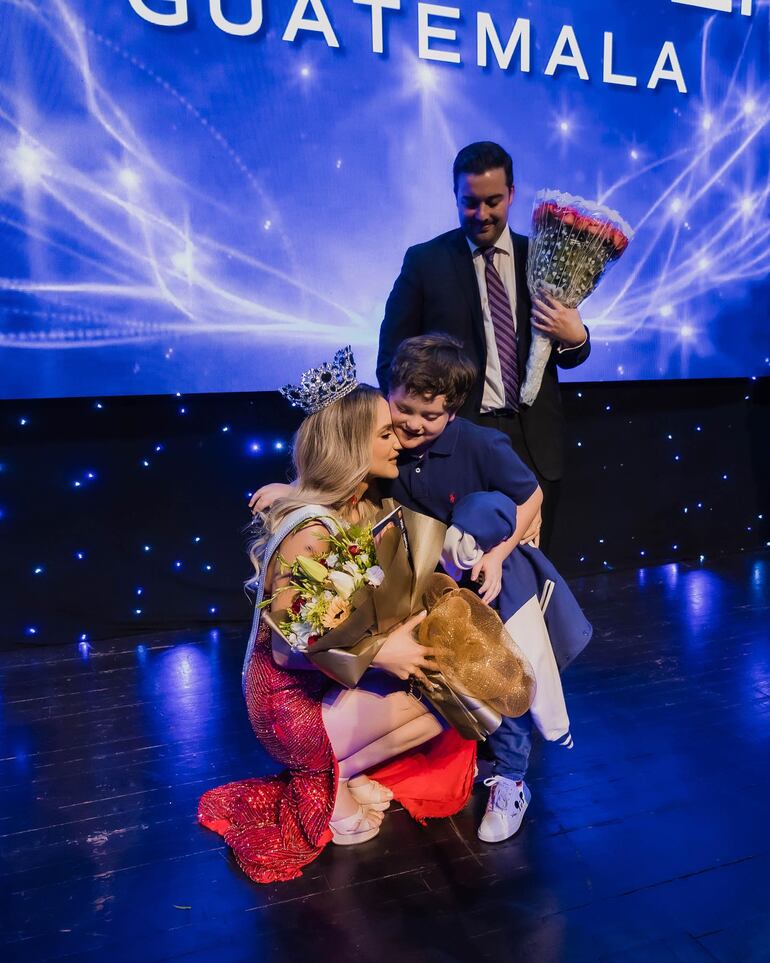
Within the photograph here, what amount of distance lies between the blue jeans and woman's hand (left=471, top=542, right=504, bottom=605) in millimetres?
344

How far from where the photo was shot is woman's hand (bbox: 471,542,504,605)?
2009mm

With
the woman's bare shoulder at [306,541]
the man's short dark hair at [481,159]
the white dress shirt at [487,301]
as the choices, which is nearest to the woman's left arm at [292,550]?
the woman's bare shoulder at [306,541]

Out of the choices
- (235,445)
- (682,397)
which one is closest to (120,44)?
→ (235,445)

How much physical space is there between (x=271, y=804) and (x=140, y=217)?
86.2 inches

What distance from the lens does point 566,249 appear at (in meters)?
2.52

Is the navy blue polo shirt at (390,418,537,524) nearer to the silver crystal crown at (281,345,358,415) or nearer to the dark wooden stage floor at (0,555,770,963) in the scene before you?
the silver crystal crown at (281,345,358,415)

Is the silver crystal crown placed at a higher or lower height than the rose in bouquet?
higher

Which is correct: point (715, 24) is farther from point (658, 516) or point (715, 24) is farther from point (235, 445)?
point (235, 445)

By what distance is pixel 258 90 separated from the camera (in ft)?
11.1

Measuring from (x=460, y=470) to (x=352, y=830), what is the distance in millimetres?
884

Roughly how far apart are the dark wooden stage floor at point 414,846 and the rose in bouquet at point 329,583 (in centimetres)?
58

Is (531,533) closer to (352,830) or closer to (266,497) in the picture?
(266,497)

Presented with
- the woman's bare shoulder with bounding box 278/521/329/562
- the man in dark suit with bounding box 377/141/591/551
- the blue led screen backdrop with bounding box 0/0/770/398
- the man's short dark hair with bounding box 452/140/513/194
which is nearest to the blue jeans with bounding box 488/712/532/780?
the woman's bare shoulder with bounding box 278/521/329/562

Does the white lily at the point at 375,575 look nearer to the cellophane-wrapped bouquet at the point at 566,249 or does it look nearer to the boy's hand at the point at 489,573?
the boy's hand at the point at 489,573
